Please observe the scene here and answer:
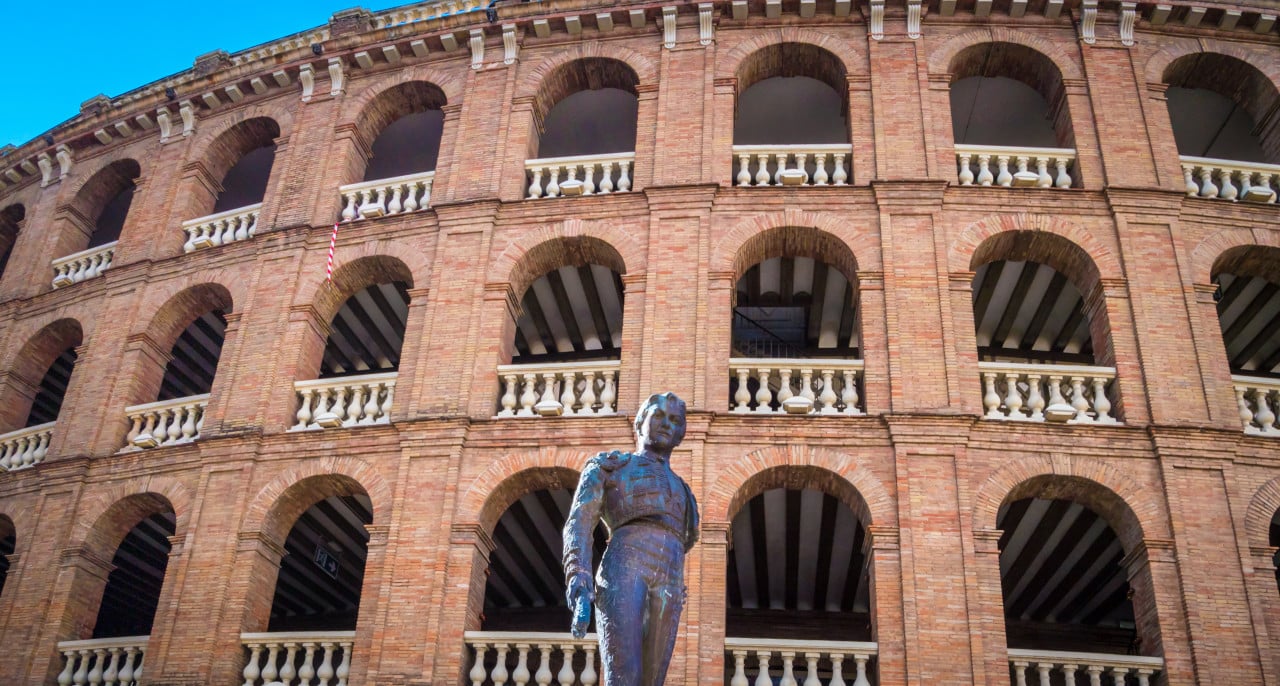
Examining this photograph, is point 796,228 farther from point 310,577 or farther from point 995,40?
point 310,577

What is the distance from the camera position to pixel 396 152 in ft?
67.9

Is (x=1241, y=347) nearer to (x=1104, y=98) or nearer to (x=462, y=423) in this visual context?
(x=1104, y=98)

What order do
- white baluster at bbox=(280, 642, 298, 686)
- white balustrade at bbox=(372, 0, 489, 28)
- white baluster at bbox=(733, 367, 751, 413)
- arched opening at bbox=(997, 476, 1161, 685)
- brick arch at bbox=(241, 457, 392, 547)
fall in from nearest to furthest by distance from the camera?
arched opening at bbox=(997, 476, 1161, 685), white baluster at bbox=(280, 642, 298, 686), white baluster at bbox=(733, 367, 751, 413), brick arch at bbox=(241, 457, 392, 547), white balustrade at bbox=(372, 0, 489, 28)

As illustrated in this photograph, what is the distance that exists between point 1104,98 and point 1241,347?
5.05 meters

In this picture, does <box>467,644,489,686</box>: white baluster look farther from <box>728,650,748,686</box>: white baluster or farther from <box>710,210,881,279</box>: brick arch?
<box>710,210,881,279</box>: brick arch

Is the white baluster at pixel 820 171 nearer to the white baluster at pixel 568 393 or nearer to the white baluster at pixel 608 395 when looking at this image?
the white baluster at pixel 608 395

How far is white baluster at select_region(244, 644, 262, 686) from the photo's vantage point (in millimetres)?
13898

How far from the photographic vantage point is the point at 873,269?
15109mm

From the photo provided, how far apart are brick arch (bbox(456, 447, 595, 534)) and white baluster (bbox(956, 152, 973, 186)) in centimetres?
677

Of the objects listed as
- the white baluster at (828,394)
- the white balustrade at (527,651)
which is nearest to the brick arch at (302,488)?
the white balustrade at (527,651)

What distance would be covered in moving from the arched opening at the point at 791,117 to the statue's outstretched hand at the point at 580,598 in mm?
10450

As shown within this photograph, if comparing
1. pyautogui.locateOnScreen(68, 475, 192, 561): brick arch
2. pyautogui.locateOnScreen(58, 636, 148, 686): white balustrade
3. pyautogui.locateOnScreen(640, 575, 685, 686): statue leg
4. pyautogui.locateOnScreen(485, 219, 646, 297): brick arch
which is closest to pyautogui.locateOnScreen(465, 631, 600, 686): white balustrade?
pyautogui.locateOnScreen(58, 636, 148, 686): white balustrade

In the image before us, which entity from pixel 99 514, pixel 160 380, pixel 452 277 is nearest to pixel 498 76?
pixel 452 277

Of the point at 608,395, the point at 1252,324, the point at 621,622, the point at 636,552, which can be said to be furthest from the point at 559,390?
the point at 1252,324
